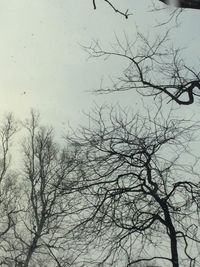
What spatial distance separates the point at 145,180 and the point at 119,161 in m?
0.60

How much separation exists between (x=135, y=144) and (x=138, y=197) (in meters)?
0.96

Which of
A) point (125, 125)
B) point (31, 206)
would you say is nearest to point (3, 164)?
point (31, 206)

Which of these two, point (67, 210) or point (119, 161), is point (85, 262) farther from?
point (119, 161)

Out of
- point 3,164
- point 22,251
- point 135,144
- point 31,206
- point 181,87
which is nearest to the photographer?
point 181,87

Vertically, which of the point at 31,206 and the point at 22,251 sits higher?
the point at 31,206

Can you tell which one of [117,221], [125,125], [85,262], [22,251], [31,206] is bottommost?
[85,262]

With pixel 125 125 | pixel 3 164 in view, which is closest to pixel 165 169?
pixel 125 125

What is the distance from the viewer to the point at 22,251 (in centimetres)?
2236

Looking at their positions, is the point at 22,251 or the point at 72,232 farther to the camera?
the point at 22,251

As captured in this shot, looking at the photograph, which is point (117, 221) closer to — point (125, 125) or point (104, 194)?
point (104, 194)

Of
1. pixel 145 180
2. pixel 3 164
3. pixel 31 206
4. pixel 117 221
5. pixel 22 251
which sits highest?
pixel 3 164

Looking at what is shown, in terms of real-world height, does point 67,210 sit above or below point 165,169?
below

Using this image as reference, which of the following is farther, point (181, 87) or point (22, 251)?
point (22, 251)

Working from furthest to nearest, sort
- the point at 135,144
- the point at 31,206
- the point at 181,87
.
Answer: the point at 31,206 < the point at 135,144 < the point at 181,87
